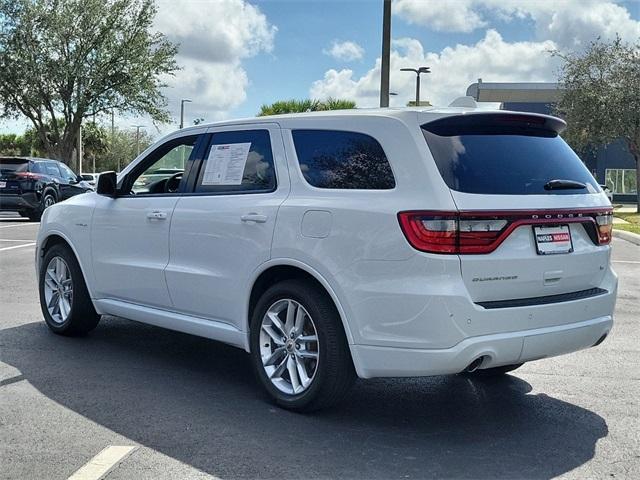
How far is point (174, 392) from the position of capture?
4969 millimetres

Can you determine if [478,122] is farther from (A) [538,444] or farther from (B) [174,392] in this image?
(B) [174,392]

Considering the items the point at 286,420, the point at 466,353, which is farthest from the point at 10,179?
the point at 466,353

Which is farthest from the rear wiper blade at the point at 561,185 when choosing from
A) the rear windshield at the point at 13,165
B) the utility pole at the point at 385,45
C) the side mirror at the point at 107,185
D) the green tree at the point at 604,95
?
the green tree at the point at 604,95

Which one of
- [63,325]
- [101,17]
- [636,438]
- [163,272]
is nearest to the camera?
[636,438]

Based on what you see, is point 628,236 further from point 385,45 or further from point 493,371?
point 493,371

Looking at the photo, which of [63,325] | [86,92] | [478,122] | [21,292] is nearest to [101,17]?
[86,92]

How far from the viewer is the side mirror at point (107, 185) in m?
6.00

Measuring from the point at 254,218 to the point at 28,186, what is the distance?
17.3 metres

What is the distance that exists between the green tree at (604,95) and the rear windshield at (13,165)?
21328mm

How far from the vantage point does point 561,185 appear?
4.45 metres

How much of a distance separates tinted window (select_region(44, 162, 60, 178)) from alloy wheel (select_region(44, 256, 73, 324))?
15460 mm

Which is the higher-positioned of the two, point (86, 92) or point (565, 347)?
point (86, 92)

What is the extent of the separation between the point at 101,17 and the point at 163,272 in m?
32.0

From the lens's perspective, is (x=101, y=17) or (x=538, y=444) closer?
(x=538, y=444)
